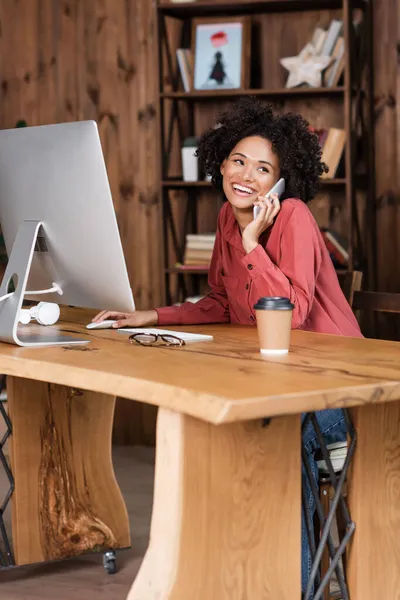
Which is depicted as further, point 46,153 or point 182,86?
A: point 182,86

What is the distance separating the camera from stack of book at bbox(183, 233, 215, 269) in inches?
178

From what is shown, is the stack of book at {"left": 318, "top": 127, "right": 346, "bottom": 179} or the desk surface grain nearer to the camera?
the desk surface grain

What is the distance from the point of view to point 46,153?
2283 mm

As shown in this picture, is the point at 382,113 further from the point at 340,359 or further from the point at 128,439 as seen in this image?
the point at 340,359

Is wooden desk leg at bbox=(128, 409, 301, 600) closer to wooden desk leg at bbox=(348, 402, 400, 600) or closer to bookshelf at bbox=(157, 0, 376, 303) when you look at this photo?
wooden desk leg at bbox=(348, 402, 400, 600)

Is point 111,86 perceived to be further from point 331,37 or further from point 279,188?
point 279,188

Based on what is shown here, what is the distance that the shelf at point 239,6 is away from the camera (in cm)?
433

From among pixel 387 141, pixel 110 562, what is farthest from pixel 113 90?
pixel 110 562

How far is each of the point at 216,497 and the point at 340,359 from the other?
375 millimetres

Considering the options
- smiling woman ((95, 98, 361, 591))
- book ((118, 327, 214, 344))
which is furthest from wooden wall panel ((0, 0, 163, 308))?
book ((118, 327, 214, 344))

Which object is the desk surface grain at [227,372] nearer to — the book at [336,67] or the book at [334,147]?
the book at [334,147]

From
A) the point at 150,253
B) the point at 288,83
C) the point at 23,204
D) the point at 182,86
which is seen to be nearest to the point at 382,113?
the point at 288,83

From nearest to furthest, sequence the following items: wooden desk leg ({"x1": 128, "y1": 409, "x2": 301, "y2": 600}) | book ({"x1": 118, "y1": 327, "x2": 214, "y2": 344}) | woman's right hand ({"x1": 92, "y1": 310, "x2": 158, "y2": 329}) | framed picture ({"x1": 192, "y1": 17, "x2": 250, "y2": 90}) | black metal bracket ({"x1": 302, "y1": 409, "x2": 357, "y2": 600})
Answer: wooden desk leg ({"x1": 128, "y1": 409, "x2": 301, "y2": 600})
black metal bracket ({"x1": 302, "y1": 409, "x2": 357, "y2": 600})
book ({"x1": 118, "y1": 327, "x2": 214, "y2": 344})
woman's right hand ({"x1": 92, "y1": 310, "x2": 158, "y2": 329})
framed picture ({"x1": 192, "y1": 17, "x2": 250, "y2": 90})

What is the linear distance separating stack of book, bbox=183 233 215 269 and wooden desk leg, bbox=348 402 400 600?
257 centimetres
